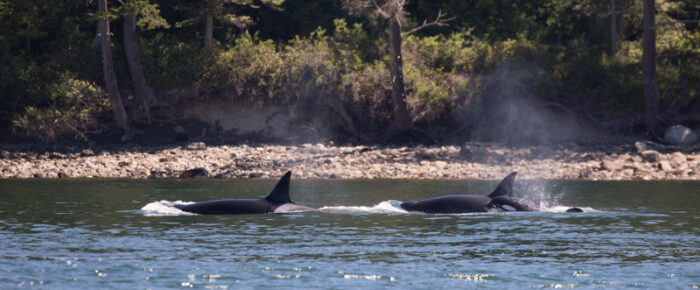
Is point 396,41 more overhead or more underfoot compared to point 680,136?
more overhead

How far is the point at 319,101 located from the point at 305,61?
189 centimetres

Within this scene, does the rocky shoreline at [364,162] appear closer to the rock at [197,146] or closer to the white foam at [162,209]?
the rock at [197,146]

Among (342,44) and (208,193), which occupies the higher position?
(342,44)

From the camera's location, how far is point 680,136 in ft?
119

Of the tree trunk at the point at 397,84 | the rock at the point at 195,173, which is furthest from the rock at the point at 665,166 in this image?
the rock at the point at 195,173

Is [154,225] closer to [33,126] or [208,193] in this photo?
[208,193]

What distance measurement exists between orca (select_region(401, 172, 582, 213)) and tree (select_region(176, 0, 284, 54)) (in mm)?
19341

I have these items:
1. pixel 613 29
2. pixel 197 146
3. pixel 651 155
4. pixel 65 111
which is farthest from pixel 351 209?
pixel 613 29

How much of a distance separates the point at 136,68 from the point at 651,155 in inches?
825

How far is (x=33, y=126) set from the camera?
36594 mm

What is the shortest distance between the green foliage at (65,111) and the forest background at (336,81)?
5.8 inches

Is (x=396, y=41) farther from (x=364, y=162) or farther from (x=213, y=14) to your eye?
(x=213, y=14)

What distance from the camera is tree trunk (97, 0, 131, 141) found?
119 ft

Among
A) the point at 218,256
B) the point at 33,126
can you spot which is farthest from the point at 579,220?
the point at 33,126
